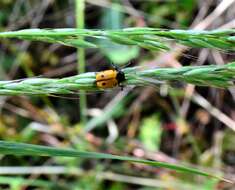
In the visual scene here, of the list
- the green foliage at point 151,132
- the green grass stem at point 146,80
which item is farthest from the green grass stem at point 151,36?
the green foliage at point 151,132

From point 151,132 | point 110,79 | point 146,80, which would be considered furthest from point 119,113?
point 146,80

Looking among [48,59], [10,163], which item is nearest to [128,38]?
[10,163]

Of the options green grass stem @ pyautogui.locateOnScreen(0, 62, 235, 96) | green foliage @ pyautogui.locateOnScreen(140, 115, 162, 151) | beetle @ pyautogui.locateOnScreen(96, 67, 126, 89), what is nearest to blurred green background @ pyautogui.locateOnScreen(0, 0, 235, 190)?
green foliage @ pyautogui.locateOnScreen(140, 115, 162, 151)

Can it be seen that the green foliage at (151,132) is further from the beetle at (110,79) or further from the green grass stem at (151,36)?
the green grass stem at (151,36)

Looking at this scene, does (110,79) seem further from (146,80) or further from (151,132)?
(151,132)

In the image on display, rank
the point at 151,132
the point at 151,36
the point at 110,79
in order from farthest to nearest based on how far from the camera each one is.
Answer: the point at 151,132 → the point at 110,79 → the point at 151,36

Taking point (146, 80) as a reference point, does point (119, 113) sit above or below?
below

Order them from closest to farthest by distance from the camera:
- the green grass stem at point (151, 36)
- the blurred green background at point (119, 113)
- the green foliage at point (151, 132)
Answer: the green grass stem at point (151, 36), the blurred green background at point (119, 113), the green foliage at point (151, 132)

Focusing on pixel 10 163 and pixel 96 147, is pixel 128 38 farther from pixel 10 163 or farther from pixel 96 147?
pixel 10 163

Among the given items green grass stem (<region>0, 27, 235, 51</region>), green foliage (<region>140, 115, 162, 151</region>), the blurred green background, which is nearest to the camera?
green grass stem (<region>0, 27, 235, 51</region>)

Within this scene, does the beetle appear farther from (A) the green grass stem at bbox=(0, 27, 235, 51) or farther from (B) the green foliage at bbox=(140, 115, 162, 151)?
(B) the green foliage at bbox=(140, 115, 162, 151)

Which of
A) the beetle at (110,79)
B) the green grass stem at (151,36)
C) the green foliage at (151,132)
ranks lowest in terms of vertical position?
the green foliage at (151,132)
